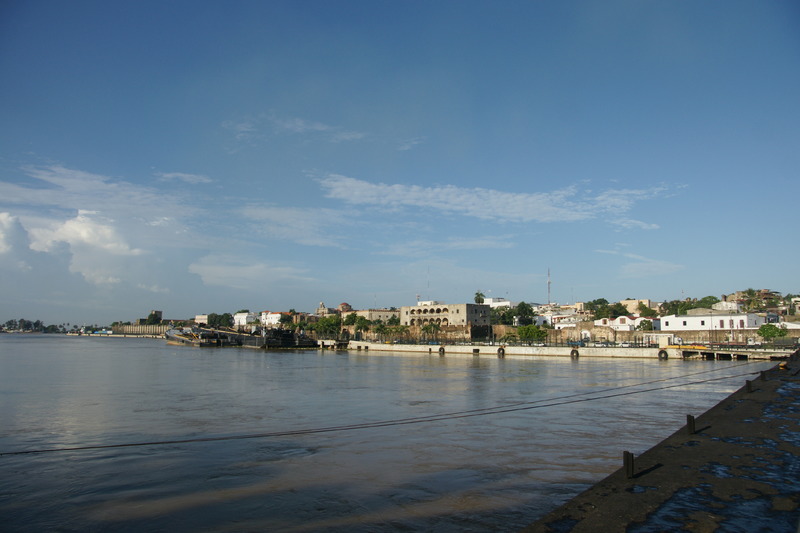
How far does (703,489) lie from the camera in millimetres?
9125

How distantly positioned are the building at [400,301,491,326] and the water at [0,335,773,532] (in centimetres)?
11181

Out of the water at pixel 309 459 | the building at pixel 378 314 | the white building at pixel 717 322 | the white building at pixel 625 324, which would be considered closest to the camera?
the water at pixel 309 459

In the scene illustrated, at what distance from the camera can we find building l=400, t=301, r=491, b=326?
144 m

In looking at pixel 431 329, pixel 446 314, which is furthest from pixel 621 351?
pixel 446 314

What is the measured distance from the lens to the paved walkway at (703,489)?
25.1ft

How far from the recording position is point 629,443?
1727 cm

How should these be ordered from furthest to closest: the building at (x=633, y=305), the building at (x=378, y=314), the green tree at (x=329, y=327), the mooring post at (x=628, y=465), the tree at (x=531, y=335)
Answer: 1. the building at (x=378, y=314)
2. the building at (x=633, y=305)
3. the green tree at (x=329, y=327)
4. the tree at (x=531, y=335)
5. the mooring post at (x=628, y=465)

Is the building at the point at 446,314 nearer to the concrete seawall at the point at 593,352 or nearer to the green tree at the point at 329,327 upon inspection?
the green tree at the point at 329,327

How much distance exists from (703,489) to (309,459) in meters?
10.3

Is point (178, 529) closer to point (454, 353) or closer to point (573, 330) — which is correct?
point (454, 353)

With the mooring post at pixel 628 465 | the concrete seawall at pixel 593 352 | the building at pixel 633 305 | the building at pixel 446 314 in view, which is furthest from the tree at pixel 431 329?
the mooring post at pixel 628 465

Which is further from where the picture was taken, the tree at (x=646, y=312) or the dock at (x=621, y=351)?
the tree at (x=646, y=312)

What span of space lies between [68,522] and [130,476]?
319 cm

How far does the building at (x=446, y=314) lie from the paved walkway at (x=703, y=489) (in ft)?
422
